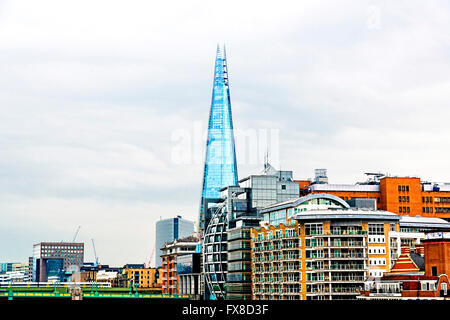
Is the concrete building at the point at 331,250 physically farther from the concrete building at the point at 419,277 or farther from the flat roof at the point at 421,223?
the concrete building at the point at 419,277

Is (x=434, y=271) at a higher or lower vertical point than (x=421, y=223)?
lower

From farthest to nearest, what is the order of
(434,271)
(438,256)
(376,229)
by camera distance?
(376,229)
(434,271)
(438,256)

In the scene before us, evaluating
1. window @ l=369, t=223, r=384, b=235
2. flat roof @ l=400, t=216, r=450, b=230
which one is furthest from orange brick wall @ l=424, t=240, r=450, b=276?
flat roof @ l=400, t=216, r=450, b=230

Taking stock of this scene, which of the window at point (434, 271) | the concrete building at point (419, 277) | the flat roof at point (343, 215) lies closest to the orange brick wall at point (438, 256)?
the concrete building at point (419, 277)

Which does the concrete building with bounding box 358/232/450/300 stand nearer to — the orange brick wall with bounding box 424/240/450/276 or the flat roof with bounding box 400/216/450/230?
the orange brick wall with bounding box 424/240/450/276

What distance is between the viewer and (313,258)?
16962cm

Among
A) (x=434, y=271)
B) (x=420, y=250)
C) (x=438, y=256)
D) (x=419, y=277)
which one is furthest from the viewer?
(x=420, y=250)

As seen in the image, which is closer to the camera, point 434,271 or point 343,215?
point 434,271

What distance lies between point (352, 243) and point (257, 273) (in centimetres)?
3397

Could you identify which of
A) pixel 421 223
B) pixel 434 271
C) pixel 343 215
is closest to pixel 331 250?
pixel 343 215

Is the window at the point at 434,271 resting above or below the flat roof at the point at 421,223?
below

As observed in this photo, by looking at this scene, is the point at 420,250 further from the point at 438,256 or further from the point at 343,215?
the point at 438,256
